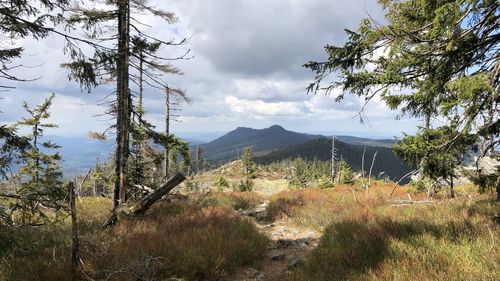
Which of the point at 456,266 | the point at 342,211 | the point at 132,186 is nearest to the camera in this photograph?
the point at 456,266

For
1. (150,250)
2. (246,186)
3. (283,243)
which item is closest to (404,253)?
(283,243)

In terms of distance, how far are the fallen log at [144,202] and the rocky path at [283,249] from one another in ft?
9.51

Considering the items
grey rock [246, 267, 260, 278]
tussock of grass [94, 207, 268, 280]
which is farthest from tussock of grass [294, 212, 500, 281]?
tussock of grass [94, 207, 268, 280]

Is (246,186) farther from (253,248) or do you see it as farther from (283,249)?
(253,248)

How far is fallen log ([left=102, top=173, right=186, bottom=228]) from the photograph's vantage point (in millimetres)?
9133

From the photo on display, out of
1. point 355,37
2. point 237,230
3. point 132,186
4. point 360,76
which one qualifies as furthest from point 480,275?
point 132,186

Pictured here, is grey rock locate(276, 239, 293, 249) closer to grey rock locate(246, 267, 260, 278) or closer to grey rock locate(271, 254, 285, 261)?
grey rock locate(271, 254, 285, 261)

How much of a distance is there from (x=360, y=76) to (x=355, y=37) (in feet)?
2.59

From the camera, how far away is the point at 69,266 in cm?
499

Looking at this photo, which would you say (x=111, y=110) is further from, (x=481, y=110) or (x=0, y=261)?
(x=481, y=110)

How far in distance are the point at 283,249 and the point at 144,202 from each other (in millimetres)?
4222

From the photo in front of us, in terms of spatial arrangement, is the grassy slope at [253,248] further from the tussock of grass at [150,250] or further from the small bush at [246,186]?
the small bush at [246,186]

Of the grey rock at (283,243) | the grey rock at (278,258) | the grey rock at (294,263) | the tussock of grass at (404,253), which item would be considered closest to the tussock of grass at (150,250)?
the grey rock at (278,258)

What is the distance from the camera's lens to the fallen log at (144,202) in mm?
9133
